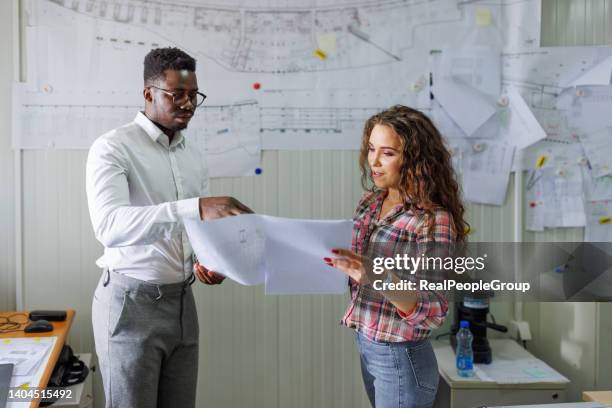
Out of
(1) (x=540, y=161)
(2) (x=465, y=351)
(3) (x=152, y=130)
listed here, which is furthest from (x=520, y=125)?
(3) (x=152, y=130)

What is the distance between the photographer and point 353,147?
2691 mm

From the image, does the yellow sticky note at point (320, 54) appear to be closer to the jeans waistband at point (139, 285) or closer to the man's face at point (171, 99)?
the man's face at point (171, 99)

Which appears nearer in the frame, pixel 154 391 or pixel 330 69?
pixel 154 391

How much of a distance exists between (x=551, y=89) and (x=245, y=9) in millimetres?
1456

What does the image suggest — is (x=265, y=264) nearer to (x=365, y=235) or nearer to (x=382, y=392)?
(x=365, y=235)

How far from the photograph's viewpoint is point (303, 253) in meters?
1.40

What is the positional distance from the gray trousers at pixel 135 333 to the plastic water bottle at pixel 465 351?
1145 millimetres

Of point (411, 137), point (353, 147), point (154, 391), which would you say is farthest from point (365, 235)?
point (353, 147)

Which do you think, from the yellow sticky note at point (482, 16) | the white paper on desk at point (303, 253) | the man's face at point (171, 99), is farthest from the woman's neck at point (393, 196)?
the yellow sticky note at point (482, 16)

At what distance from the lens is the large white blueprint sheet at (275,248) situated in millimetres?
1378

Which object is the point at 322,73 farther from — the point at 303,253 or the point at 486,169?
the point at 303,253

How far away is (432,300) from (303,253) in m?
0.34

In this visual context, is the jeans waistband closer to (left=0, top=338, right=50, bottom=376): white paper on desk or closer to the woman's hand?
(left=0, top=338, right=50, bottom=376): white paper on desk

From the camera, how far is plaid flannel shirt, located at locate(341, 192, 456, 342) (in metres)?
1.44
